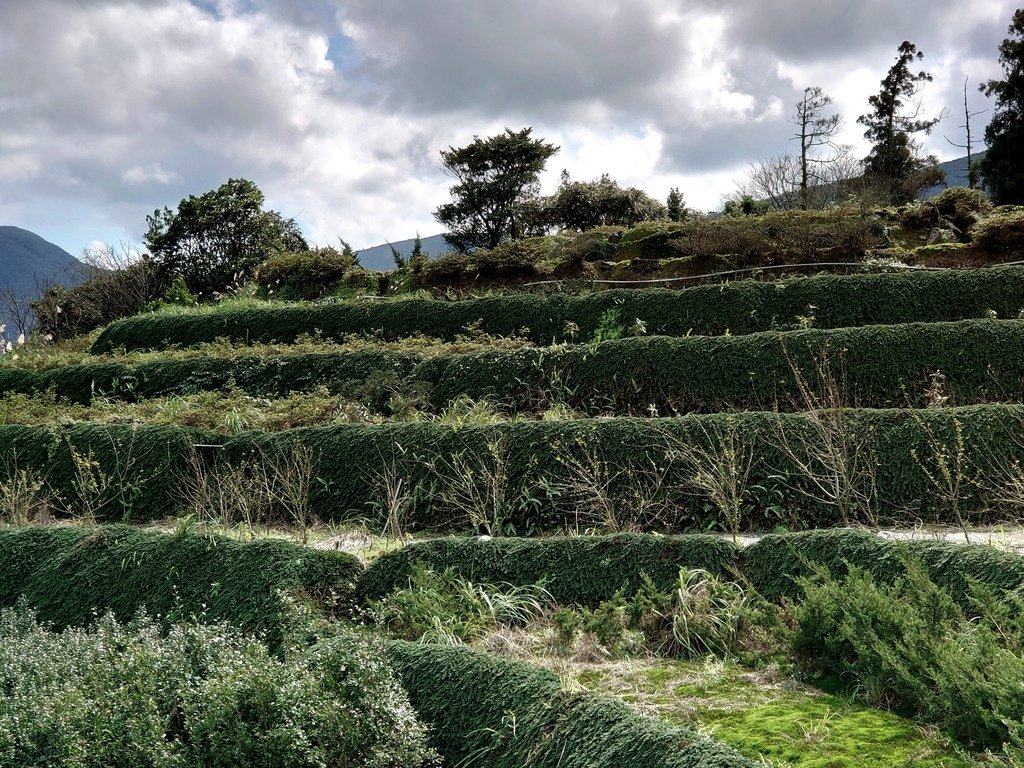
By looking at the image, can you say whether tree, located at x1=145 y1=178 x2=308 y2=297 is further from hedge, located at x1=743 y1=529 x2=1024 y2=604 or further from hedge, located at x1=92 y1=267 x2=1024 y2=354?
hedge, located at x1=743 y1=529 x2=1024 y2=604

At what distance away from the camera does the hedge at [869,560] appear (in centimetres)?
482

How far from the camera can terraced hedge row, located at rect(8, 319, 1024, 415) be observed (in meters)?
9.30

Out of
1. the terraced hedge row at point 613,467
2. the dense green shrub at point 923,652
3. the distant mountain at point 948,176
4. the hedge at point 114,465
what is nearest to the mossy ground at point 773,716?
the dense green shrub at point 923,652

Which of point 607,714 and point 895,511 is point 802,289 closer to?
point 895,511

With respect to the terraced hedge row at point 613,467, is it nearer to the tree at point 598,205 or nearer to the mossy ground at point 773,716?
the mossy ground at point 773,716

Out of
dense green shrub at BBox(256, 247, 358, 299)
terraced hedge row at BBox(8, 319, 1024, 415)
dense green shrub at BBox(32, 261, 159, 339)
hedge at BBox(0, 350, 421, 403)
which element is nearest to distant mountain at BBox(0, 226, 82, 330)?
dense green shrub at BBox(32, 261, 159, 339)

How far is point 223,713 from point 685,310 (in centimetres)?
939

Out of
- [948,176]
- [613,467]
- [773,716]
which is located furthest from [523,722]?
[948,176]

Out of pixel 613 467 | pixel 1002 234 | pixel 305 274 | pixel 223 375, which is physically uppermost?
pixel 305 274

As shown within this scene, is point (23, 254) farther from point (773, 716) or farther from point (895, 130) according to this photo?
point (773, 716)

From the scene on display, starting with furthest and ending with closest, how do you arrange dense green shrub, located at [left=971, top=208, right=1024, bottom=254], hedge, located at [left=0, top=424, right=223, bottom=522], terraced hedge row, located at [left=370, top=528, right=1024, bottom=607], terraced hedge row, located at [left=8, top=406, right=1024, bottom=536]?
dense green shrub, located at [left=971, top=208, right=1024, bottom=254] < hedge, located at [left=0, top=424, right=223, bottom=522] < terraced hedge row, located at [left=8, top=406, right=1024, bottom=536] < terraced hedge row, located at [left=370, top=528, right=1024, bottom=607]

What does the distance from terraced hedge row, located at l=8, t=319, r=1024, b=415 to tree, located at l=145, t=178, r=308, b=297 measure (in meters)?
16.1

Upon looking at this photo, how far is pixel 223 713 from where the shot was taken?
3.83 meters

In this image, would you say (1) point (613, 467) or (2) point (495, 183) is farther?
(2) point (495, 183)
